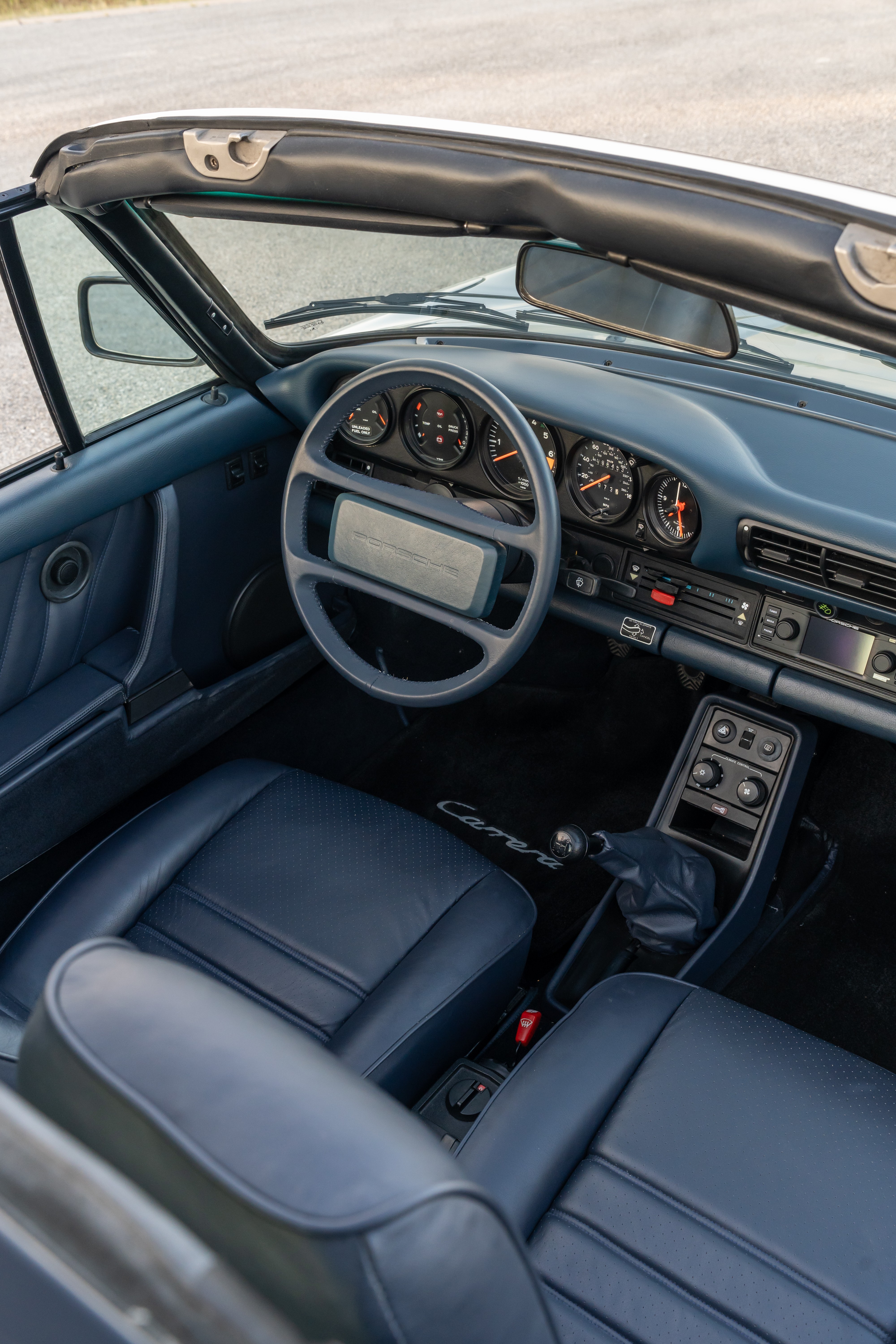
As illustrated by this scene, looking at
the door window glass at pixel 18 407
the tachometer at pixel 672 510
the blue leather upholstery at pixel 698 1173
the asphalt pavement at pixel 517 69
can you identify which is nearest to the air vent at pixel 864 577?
the tachometer at pixel 672 510

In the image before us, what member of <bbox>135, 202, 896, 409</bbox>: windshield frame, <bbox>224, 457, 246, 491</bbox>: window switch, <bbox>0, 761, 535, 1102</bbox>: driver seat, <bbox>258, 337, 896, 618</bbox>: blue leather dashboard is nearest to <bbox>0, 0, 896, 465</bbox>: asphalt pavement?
<bbox>135, 202, 896, 409</bbox>: windshield frame

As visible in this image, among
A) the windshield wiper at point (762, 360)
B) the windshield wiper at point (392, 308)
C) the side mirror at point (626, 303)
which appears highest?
the windshield wiper at point (762, 360)

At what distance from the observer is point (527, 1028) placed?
2182mm

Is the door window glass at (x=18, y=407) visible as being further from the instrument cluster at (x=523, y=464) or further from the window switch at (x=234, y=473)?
the instrument cluster at (x=523, y=464)

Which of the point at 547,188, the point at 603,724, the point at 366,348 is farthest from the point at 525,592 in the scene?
the point at 547,188

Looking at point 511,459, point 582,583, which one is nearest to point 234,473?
point 511,459

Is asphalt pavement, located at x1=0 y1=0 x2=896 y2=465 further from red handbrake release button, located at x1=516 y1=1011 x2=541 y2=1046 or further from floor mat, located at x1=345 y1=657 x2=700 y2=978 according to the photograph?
red handbrake release button, located at x1=516 y1=1011 x2=541 y2=1046

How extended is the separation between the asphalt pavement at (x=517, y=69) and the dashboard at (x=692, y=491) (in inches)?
177

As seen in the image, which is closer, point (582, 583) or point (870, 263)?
point (870, 263)

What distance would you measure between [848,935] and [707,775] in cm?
64

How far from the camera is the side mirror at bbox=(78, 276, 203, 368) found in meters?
2.30

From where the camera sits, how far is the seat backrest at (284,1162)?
74 cm

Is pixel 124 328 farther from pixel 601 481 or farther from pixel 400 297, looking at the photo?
pixel 601 481

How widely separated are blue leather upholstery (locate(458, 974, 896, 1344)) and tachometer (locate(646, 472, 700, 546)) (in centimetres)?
100
